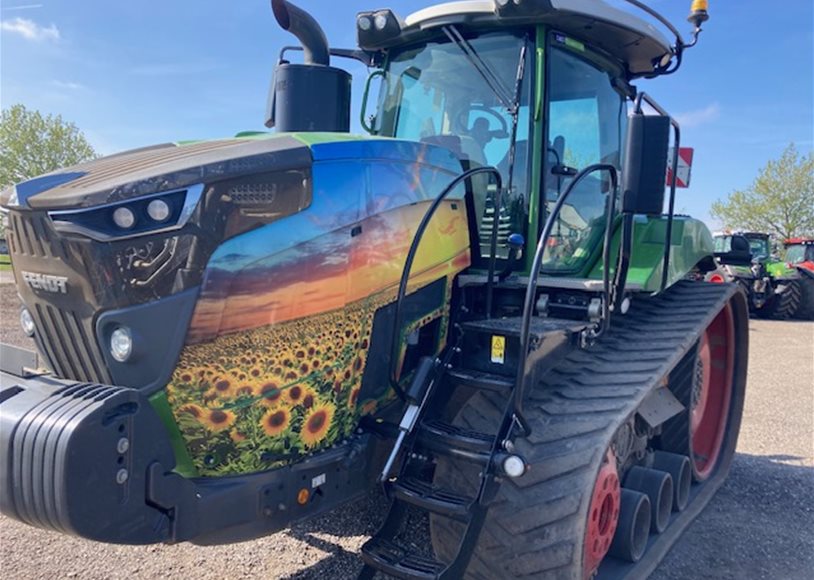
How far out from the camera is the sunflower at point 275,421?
7.19 feet

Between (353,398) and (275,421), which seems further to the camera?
(353,398)

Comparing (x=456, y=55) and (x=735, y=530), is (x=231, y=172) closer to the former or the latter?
(x=456, y=55)

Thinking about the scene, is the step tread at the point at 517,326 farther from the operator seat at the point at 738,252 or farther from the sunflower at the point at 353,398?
the operator seat at the point at 738,252

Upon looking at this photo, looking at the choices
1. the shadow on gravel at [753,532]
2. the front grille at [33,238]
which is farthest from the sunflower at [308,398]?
the shadow on gravel at [753,532]

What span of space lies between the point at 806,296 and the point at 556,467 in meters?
17.7

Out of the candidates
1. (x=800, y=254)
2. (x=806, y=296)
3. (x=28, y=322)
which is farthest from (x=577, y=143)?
(x=800, y=254)

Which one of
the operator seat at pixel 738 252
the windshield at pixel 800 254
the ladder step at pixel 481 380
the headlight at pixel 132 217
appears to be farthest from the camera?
the windshield at pixel 800 254

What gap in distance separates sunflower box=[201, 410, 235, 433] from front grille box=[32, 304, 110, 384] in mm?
327

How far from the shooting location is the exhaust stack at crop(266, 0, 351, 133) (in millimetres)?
3260

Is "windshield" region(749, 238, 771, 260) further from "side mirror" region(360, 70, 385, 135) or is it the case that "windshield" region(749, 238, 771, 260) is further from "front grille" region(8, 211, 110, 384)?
"front grille" region(8, 211, 110, 384)

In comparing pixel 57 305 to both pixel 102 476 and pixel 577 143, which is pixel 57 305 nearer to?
pixel 102 476

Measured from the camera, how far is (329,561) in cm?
336

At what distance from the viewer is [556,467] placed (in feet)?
8.37

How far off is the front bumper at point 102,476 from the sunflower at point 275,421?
0.51 feet
